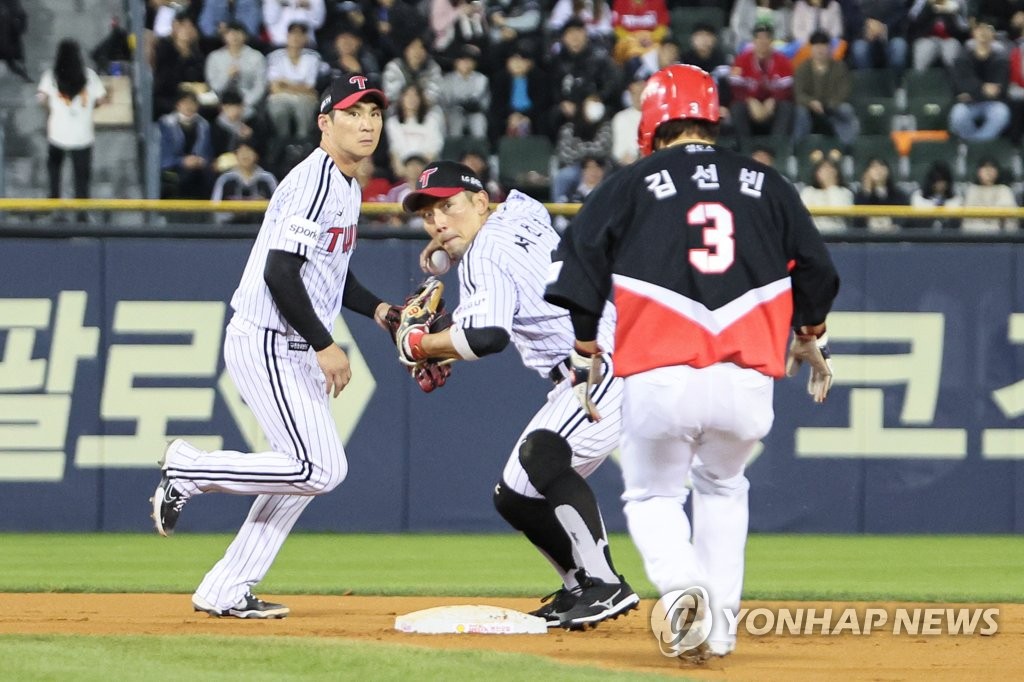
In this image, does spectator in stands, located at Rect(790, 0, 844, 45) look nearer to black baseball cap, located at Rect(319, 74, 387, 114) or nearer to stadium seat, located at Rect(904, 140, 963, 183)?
stadium seat, located at Rect(904, 140, 963, 183)

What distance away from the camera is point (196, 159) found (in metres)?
14.4

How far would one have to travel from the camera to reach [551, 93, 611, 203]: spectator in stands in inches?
580

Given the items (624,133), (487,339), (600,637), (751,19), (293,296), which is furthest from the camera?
(751,19)

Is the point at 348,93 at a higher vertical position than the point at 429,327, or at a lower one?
higher

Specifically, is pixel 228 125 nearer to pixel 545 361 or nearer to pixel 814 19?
pixel 814 19

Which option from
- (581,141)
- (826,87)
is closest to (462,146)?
(581,141)

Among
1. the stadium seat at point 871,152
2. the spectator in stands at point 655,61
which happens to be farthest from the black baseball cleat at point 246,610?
the spectator in stands at point 655,61

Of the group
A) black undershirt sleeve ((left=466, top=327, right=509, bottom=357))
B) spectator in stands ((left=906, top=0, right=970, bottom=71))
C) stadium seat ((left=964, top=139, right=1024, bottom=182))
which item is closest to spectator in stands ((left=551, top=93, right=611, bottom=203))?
stadium seat ((left=964, top=139, right=1024, bottom=182))

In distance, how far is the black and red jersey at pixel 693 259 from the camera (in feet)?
19.2

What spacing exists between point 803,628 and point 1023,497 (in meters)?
5.24

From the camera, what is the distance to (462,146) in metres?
15.1

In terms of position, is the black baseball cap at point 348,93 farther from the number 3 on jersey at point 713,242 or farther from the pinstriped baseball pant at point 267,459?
the number 3 on jersey at point 713,242

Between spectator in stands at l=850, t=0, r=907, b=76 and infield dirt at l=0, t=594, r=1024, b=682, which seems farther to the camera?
spectator in stands at l=850, t=0, r=907, b=76

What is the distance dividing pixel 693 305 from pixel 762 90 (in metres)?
10.5
